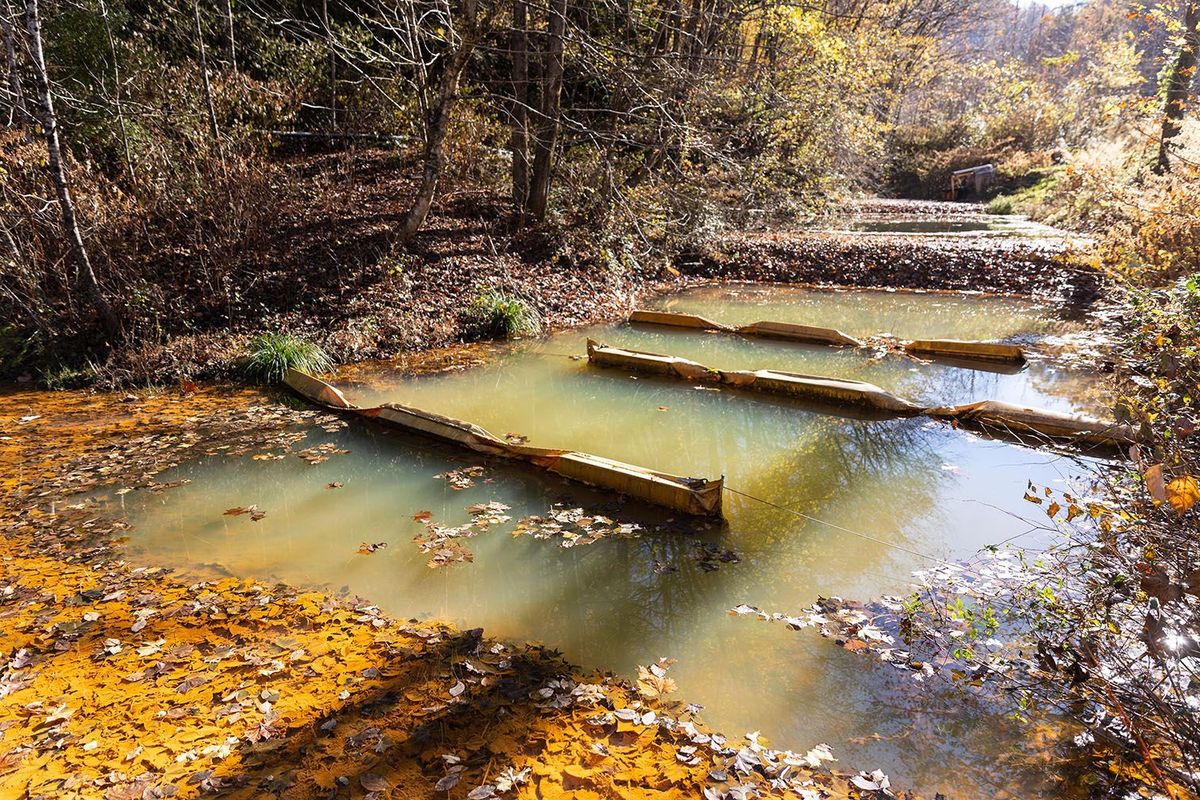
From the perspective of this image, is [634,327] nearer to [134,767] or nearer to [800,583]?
[800,583]

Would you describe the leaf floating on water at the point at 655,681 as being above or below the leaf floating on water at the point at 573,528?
below

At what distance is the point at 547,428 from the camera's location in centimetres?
745

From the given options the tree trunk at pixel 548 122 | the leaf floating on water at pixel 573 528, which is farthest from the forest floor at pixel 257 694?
the tree trunk at pixel 548 122

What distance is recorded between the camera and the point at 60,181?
8055 mm

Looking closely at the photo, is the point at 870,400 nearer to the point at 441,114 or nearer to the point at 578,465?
the point at 578,465

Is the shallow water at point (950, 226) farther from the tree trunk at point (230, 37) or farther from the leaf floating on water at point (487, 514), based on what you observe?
the leaf floating on water at point (487, 514)

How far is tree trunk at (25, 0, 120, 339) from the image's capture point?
750cm

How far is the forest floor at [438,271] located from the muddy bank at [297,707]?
5.82 m

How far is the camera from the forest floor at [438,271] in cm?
1020

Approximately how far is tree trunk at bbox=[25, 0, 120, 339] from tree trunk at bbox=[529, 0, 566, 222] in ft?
24.1

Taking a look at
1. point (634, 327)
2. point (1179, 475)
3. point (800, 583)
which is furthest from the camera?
point (634, 327)

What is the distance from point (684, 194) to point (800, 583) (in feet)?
43.7

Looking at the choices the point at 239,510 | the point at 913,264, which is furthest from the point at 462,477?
the point at 913,264

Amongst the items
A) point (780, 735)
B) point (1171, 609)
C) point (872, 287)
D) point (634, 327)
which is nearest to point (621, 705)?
point (780, 735)
